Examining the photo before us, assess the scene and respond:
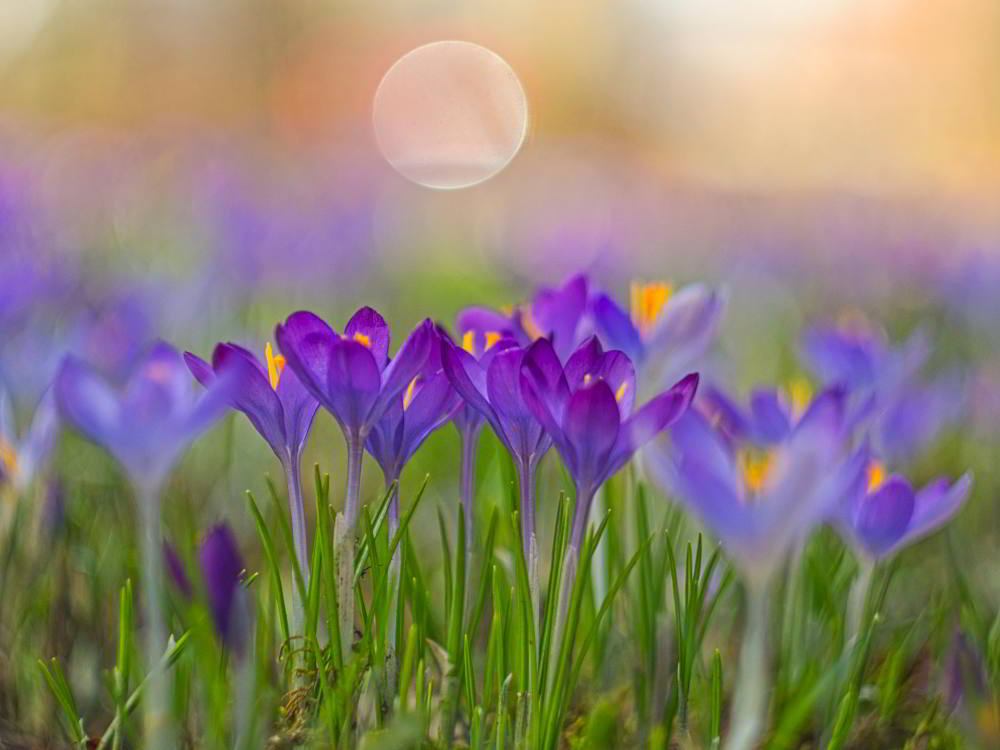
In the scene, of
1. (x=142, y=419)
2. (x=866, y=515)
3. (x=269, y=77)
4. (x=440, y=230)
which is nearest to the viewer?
(x=142, y=419)

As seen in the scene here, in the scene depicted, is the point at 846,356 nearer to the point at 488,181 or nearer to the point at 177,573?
→ the point at 177,573

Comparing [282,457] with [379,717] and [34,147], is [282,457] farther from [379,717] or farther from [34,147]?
[34,147]

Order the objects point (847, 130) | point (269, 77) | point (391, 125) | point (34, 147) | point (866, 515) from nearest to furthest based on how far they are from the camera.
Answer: point (866, 515)
point (34, 147)
point (391, 125)
point (847, 130)
point (269, 77)

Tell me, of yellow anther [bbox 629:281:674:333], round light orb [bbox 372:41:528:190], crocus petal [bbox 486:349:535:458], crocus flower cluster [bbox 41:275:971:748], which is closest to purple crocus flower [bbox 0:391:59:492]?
crocus flower cluster [bbox 41:275:971:748]

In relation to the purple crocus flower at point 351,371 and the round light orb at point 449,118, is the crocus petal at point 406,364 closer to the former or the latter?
the purple crocus flower at point 351,371

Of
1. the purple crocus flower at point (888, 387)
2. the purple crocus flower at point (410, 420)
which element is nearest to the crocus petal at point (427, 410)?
the purple crocus flower at point (410, 420)

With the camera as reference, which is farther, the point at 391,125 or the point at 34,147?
the point at 391,125

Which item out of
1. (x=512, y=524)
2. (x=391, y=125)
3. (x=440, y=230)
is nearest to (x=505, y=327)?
(x=512, y=524)
